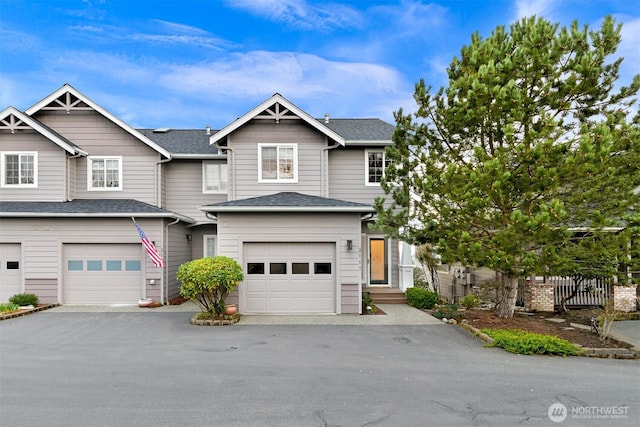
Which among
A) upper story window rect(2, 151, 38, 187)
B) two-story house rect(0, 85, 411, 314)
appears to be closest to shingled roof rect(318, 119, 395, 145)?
two-story house rect(0, 85, 411, 314)

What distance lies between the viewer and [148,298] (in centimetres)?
1362

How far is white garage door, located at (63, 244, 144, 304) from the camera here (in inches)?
539

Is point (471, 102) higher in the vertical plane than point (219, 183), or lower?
higher

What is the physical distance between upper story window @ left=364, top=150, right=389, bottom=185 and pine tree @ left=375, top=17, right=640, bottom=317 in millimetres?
4760

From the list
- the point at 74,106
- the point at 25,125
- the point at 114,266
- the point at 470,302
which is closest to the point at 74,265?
the point at 114,266

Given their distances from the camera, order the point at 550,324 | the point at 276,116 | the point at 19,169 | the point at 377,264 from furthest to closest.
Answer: the point at 377,264
the point at 19,169
the point at 276,116
the point at 550,324

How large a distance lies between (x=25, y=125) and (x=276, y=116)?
376 inches

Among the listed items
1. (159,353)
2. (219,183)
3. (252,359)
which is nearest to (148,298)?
(219,183)

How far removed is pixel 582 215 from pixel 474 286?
7.04m

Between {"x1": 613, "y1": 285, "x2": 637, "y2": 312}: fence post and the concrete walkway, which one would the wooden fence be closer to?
{"x1": 613, "y1": 285, "x2": 637, "y2": 312}: fence post

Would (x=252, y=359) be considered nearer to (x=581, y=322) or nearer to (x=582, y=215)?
(x=582, y=215)

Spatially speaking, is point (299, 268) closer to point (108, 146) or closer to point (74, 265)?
point (74, 265)

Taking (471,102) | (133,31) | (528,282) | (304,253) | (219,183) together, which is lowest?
(528,282)

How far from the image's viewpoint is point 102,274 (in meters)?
13.8
